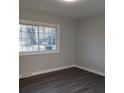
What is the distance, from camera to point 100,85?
10.5ft

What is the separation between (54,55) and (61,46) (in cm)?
55

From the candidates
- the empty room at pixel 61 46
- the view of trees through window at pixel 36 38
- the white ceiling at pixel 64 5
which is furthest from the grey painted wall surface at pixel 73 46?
the white ceiling at pixel 64 5

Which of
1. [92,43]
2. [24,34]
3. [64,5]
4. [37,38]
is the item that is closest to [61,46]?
[37,38]

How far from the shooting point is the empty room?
122 inches

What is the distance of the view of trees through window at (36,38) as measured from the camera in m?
3.78

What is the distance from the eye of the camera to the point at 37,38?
13.6 feet

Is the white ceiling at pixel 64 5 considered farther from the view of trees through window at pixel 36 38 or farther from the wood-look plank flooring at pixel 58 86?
the wood-look plank flooring at pixel 58 86

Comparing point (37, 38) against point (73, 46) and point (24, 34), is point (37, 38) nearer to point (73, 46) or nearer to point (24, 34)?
point (24, 34)

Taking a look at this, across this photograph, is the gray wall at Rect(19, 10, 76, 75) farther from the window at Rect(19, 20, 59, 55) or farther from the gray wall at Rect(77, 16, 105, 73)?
the gray wall at Rect(77, 16, 105, 73)

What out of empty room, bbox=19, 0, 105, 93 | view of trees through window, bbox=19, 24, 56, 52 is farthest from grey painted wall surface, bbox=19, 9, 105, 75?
view of trees through window, bbox=19, 24, 56, 52
